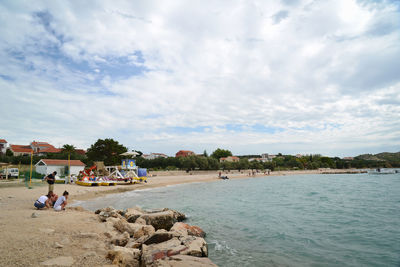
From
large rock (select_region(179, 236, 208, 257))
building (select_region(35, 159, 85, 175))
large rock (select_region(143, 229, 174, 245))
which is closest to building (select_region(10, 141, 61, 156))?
building (select_region(35, 159, 85, 175))

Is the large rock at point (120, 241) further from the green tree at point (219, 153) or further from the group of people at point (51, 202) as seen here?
the green tree at point (219, 153)

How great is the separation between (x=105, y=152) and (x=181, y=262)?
45483 millimetres

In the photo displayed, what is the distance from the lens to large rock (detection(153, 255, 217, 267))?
4.56 metres

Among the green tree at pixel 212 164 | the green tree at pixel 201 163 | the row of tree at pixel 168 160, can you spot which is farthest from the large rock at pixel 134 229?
the green tree at pixel 212 164

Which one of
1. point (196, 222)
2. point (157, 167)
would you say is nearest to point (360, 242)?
point (196, 222)

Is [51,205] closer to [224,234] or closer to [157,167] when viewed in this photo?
[224,234]

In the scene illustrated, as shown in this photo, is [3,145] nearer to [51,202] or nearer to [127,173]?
[127,173]

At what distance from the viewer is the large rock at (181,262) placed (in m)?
4.56

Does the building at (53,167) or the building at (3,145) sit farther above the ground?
the building at (3,145)

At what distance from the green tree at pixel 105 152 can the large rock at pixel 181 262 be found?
44708 mm

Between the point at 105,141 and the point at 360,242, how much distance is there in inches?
1804

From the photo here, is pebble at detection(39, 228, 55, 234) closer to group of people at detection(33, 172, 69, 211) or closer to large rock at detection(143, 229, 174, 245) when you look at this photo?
large rock at detection(143, 229, 174, 245)

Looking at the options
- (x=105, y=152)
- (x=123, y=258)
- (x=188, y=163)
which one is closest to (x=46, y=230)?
(x=123, y=258)

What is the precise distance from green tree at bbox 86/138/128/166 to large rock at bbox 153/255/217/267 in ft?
147
